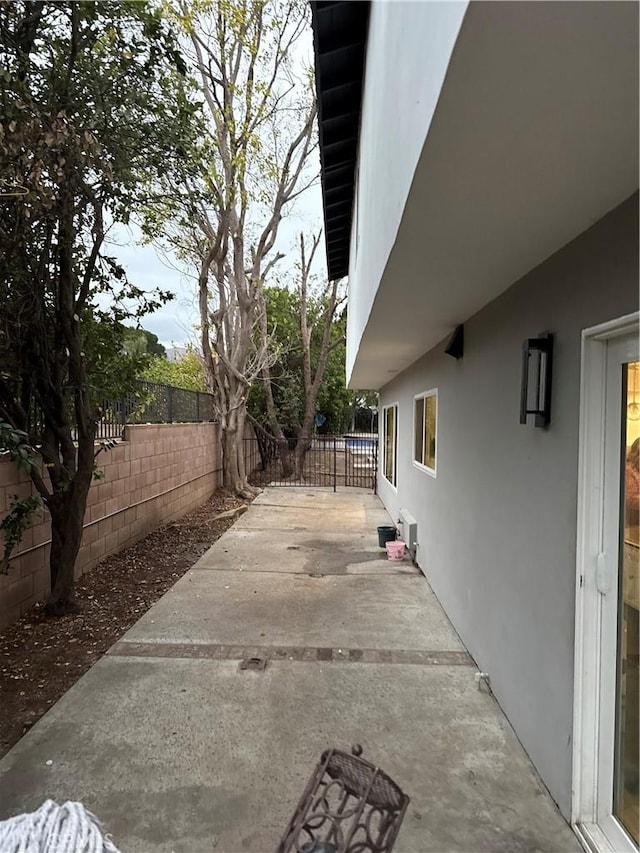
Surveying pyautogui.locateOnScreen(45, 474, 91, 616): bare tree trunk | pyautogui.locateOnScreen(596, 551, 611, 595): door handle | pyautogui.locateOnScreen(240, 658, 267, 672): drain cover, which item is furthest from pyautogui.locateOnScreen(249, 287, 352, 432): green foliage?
pyautogui.locateOnScreen(596, 551, 611, 595): door handle

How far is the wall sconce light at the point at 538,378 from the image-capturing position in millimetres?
2555

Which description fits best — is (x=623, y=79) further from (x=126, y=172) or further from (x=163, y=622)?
(x=163, y=622)

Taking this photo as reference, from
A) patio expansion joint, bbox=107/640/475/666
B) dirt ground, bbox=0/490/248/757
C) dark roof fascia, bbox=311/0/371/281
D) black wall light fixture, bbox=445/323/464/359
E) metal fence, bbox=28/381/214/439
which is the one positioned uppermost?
dark roof fascia, bbox=311/0/371/281

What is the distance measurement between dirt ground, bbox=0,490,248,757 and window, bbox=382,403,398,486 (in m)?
4.14

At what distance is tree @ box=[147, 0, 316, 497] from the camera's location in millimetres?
9617

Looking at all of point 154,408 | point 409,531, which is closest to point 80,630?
point 409,531

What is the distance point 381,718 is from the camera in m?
2.95

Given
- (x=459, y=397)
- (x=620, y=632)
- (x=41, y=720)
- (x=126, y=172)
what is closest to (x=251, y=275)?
(x=126, y=172)

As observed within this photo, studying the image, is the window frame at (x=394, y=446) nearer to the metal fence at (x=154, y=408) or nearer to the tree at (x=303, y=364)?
the tree at (x=303, y=364)

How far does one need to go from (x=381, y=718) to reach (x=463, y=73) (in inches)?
121

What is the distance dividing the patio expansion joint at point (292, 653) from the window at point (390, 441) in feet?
18.8

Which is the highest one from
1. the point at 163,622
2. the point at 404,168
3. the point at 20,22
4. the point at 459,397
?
the point at 20,22

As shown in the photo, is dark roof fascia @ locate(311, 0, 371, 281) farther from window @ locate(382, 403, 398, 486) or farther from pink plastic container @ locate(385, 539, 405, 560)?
pink plastic container @ locate(385, 539, 405, 560)

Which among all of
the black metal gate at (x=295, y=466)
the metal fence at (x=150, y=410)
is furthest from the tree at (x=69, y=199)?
the black metal gate at (x=295, y=466)
